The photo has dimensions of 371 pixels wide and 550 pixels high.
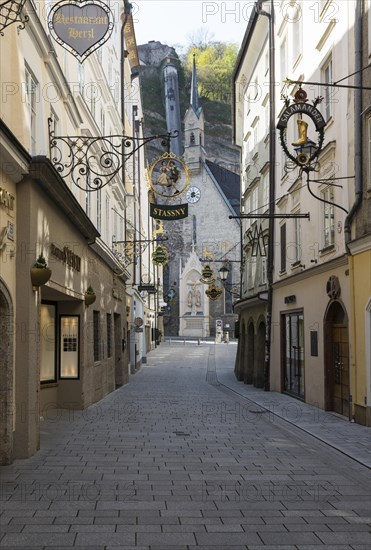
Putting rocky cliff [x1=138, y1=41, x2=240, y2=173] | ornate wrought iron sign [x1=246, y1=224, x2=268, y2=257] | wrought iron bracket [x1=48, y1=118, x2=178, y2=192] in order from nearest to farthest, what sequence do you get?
wrought iron bracket [x1=48, y1=118, x2=178, y2=192] < ornate wrought iron sign [x1=246, y1=224, x2=268, y2=257] < rocky cliff [x1=138, y1=41, x2=240, y2=173]

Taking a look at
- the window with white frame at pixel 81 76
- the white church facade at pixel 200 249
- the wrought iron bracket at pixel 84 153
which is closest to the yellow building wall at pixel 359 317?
the wrought iron bracket at pixel 84 153

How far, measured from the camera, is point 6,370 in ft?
32.2

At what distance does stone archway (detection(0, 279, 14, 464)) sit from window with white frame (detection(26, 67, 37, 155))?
3.09 m

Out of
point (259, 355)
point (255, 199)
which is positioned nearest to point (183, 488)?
point (259, 355)

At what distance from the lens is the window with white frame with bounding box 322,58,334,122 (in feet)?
53.3

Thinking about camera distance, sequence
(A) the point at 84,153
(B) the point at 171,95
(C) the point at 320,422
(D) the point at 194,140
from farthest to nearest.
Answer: (B) the point at 171,95, (D) the point at 194,140, (C) the point at 320,422, (A) the point at 84,153

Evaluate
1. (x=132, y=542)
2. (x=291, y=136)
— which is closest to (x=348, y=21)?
(x=291, y=136)

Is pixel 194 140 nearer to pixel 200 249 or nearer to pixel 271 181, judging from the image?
pixel 200 249

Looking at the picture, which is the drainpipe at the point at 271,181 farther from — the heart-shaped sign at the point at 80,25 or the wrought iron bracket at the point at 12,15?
the wrought iron bracket at the point at 12,15

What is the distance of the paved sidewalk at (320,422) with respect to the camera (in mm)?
11070

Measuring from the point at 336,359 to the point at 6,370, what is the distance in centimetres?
899

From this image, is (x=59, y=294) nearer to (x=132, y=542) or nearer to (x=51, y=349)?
(x=51, y=349)

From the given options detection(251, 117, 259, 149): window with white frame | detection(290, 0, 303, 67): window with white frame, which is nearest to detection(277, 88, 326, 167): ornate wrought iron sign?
detection(290, 0, 303, 67): window with white frame

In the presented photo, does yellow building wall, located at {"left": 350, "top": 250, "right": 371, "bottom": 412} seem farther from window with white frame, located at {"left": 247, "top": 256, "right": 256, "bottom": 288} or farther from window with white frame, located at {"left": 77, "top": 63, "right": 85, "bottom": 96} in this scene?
window with white frame, located at {"left": 247, "top": 256, "right": 256, "bottom": 288}
